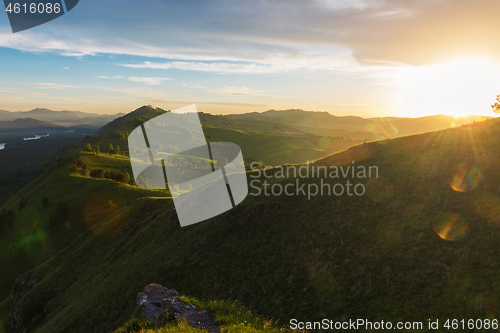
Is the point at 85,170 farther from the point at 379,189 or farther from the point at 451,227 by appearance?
the point at 451,227

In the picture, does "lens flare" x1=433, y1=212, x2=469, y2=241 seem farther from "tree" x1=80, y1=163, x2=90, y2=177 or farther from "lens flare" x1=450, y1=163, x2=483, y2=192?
"tree" x1=80, y1=163, x2=90, y2=177

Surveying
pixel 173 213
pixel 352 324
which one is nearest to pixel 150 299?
pixel 352 324

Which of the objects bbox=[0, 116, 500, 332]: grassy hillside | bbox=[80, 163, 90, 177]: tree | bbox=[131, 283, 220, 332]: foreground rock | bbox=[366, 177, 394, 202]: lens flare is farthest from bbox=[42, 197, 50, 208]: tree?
bbox=[366, 177, 394, 202]: lens flare

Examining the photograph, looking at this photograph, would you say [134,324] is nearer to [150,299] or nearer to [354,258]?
[150,299]

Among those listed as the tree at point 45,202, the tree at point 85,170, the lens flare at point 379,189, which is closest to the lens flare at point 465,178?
the lens flare at point 379,189

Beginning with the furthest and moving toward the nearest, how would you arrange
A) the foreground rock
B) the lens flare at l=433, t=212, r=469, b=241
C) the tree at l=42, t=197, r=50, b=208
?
1. the tree at l=42, t=197, r=50, b=208
2. the lens flare at l=433, t=212, r=469, b=241
3. the foreground rock
